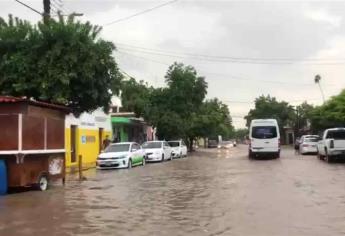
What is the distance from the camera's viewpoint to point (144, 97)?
61.7 m

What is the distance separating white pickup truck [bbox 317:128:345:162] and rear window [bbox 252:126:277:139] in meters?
4.27

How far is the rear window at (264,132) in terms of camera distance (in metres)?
40.2

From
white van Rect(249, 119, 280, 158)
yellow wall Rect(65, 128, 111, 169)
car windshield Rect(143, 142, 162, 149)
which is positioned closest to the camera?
yellow wall Rect(65, 128, 111, 169)

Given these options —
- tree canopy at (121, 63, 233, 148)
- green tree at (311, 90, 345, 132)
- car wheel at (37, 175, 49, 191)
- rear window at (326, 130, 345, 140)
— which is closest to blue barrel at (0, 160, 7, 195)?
car wheel at (37, 175, 49, 191)

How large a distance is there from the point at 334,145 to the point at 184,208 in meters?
21.3

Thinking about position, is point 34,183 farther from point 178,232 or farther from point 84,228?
point 178,232

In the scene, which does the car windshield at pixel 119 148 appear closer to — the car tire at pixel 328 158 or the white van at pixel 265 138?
the white van at pixel 265 138

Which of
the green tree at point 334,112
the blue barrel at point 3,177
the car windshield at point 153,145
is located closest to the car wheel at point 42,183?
the blue barrel at point 3,177

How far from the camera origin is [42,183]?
20531 millimetres

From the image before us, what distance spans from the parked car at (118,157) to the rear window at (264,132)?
8853 millimetres

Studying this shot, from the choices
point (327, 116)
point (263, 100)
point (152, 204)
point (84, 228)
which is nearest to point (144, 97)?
point (327, 116)

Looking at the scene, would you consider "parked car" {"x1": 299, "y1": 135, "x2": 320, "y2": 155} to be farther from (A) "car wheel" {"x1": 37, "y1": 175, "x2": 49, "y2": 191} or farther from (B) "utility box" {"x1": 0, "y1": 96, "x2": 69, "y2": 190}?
(A) "car wheel" {"x1": 37, "y1": 175, "x2": 49, "y2": 191}

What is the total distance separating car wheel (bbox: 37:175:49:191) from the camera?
66.5 ft

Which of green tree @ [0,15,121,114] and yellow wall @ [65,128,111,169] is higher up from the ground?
green tree @ [0,15,121,114]
